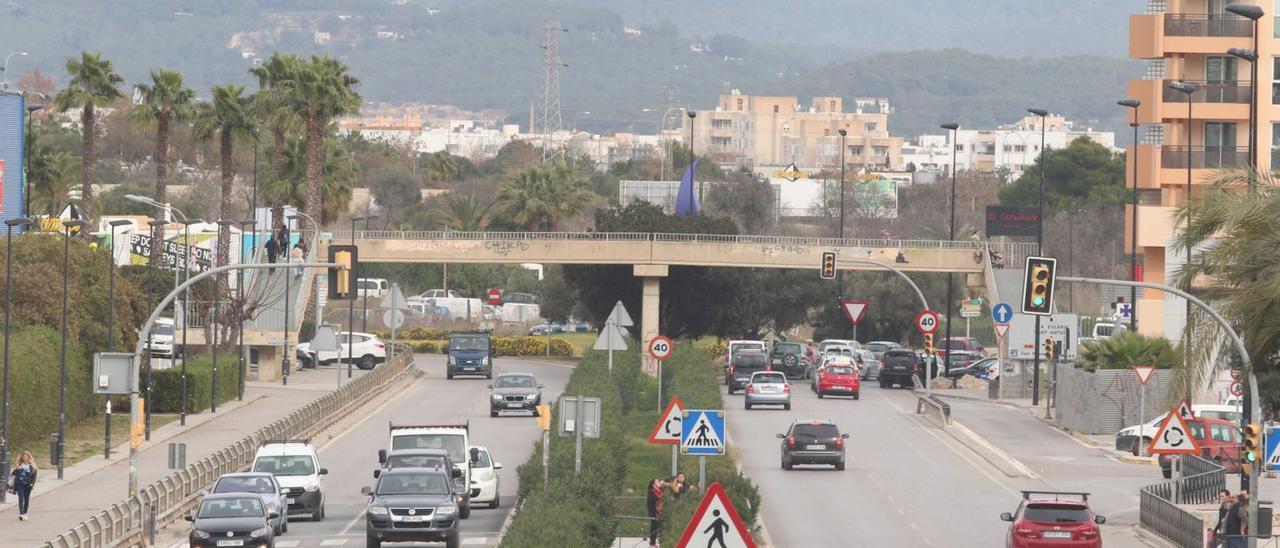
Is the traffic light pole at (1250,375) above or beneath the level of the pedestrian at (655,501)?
above

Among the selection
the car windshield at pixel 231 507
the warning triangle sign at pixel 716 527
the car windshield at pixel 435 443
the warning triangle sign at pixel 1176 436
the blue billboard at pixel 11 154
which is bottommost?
the car windshield at pixel 231 507

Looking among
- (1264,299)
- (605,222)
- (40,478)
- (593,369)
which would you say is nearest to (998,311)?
(593,369)

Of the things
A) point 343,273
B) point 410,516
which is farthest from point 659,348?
point 410,516

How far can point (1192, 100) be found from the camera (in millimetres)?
66750

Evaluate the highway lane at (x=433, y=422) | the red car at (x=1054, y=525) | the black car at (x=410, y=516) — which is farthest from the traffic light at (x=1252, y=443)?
the black car at (x=410, y=516)

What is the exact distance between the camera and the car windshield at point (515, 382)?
5944 cm

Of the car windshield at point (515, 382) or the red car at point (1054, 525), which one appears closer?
the red car at point (1054, 525)

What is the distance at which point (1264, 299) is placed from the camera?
1064 inches

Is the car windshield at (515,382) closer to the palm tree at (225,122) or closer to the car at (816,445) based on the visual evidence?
the car at (816,445)

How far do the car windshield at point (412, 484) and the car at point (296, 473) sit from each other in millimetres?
3624

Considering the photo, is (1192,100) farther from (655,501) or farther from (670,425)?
(670,425)

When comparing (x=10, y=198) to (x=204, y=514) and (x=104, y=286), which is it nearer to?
(x=104, y=286)

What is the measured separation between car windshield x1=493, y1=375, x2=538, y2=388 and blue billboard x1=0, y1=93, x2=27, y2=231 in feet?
64.7

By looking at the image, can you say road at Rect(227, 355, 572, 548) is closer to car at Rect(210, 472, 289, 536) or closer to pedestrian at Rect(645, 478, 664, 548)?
car at Rect(210, 472, 289, 536)
